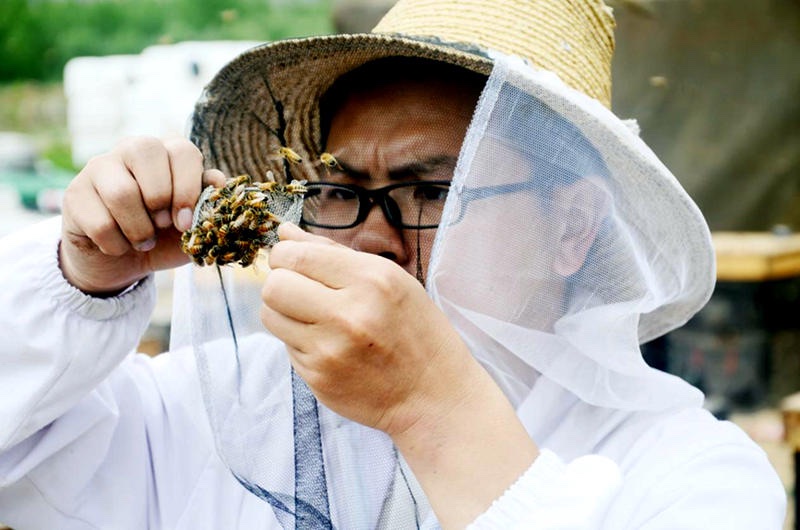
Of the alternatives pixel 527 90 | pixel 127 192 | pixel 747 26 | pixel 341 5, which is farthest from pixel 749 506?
pixel 341 5

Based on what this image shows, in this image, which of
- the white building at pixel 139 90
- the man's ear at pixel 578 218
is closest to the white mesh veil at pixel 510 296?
the man's ear at pixel 578 218

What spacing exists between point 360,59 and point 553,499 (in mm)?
982

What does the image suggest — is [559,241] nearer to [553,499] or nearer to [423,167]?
[423,167]

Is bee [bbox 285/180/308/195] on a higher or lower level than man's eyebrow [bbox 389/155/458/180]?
higher

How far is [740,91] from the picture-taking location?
5336mm

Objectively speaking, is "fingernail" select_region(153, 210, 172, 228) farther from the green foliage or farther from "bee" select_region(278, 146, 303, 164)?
the green foliage

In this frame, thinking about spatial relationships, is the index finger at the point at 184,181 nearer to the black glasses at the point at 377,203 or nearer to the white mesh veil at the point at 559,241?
the black glasses at the point at 377,203

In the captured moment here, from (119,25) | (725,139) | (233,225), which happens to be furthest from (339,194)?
(119,25)

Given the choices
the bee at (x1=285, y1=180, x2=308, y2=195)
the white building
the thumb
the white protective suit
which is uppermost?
the thumb

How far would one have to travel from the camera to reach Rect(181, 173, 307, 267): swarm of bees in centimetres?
149

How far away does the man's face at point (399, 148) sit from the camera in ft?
5.73

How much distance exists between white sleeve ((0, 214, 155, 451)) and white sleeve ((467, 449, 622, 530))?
0.89 meters

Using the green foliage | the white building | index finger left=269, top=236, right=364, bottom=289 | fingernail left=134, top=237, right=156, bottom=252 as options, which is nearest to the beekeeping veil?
fingernail left=134, top=237, right=156, bottom=252

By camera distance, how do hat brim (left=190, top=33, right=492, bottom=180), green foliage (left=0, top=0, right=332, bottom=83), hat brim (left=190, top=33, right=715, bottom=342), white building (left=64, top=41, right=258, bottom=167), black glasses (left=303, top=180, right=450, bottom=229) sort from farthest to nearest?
green foliage (left=0, top=0, right=332, bottom=83) < white building (left=64, top=41, right=258, bottom=167) < hat brim (left=190, top=33, right=492, bottom=180) < black glasses (left=303, top=180, right=450, bottom=229) < hat brim (left=190, top=33, right=715, bottom=342)
